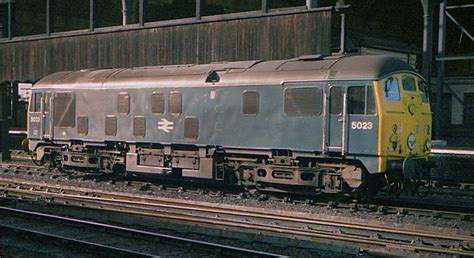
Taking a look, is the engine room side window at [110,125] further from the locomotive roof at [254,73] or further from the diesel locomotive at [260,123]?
the locomotive roof at [254,73]

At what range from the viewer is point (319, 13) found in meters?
17.8

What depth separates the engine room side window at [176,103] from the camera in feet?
55.4

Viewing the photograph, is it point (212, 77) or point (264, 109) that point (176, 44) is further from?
point (264, 109)

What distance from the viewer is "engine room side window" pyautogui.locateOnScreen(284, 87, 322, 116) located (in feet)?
47.0

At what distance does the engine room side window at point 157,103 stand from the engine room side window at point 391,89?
6772 mm

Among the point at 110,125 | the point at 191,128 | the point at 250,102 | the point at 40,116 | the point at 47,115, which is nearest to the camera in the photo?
the point at 250,102

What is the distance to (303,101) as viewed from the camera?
1455cm

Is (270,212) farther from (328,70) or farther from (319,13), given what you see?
(319,13)

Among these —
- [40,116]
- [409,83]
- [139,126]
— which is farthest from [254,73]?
[40,116]

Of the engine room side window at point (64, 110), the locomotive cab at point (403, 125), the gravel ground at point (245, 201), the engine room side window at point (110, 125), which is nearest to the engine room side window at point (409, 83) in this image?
the locomotive cab at point (403, 125)

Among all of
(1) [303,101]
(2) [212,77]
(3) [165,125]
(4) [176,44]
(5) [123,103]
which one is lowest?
(3) [165,125]

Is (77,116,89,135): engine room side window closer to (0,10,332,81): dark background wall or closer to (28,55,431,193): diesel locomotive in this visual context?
(28,55,431,193): diesel locomotive

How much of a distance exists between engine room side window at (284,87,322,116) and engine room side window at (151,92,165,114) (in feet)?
14.0

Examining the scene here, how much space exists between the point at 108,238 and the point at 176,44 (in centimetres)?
1207
